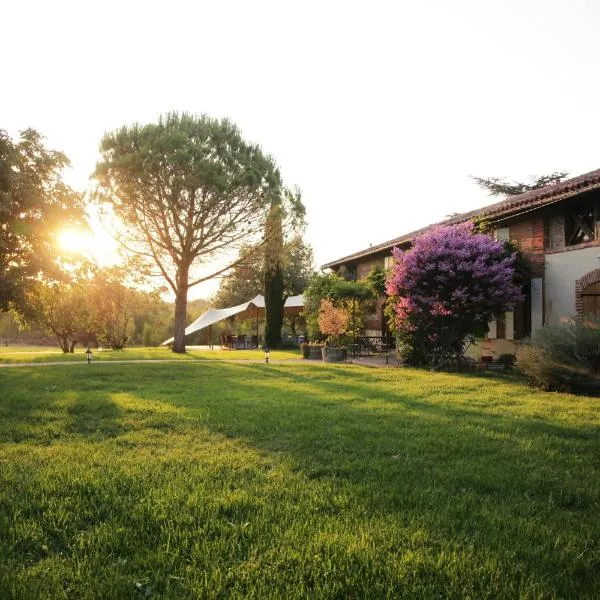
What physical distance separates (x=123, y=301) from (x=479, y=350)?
2024 centimetres

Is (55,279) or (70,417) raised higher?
(55,279)

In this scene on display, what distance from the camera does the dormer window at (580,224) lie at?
12.9 meters

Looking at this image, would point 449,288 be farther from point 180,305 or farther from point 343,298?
point 180,305

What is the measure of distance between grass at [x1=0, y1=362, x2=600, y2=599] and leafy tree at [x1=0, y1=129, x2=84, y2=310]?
20.2 ft

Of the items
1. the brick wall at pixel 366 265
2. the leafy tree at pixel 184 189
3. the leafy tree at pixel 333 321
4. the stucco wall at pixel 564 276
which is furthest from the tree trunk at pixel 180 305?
the stucco wall at pixel 564 276

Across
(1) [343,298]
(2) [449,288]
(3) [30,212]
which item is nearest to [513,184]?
(1) [343,298]

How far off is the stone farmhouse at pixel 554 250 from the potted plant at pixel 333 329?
485cm

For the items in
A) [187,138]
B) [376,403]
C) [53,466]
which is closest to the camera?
[53,466]

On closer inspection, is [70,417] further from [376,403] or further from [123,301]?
[123,301]

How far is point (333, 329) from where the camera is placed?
17.9 m

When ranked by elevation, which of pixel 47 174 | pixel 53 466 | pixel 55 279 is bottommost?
pixel 53 466

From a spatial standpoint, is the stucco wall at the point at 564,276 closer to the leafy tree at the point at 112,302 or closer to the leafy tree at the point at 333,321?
the leafy tree at the point at 333,321

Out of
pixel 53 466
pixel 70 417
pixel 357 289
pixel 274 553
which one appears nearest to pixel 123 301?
pixel 357 289

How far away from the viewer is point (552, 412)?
7.22 metres
